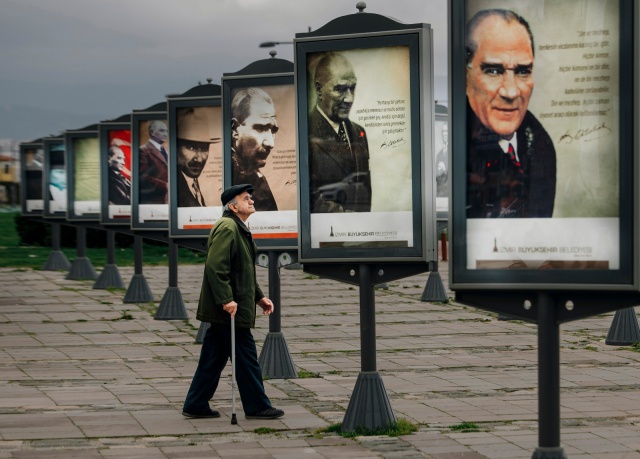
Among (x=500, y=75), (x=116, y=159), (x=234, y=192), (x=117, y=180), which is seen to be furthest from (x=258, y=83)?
(x=116, y=159)

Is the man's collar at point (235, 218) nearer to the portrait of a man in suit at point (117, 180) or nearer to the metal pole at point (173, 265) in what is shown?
the metal pole at point (173, 265)

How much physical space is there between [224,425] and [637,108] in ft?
14.6

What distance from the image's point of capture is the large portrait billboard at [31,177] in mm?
34656

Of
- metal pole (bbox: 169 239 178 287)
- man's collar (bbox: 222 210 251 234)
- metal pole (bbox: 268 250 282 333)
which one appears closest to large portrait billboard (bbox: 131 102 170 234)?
metal pole (bbox: 169 239 178 287)

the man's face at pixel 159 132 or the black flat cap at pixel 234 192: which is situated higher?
the man's face at pixel 159 132

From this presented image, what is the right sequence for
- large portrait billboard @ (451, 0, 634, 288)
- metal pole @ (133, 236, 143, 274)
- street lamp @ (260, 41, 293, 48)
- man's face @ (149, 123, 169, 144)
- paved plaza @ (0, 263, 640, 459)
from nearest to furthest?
large portrait billboard @ (451, 0, 634, 288) → paved plaza @ (0, 263, 640, 459) → man's face @ (149, 123, 169, 144) → metal pole @ (133, 236, 143, 274) → street lamp @ (260, 41, 293, 48)

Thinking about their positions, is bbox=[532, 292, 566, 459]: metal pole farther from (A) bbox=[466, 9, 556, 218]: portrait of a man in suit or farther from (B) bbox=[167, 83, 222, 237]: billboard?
(B) bbox=[167, 83, 222, 237]: billboard

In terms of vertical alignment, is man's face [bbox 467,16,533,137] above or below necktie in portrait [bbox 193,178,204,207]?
above

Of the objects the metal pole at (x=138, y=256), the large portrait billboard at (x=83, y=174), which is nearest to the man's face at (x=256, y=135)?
the metal pole at (x=138, y=256)

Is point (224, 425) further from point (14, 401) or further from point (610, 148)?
point (610, 148)

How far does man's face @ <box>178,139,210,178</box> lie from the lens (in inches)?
656

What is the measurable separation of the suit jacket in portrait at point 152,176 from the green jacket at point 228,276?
9418mm

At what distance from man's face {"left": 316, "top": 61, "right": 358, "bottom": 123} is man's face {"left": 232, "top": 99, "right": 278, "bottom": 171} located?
3238 millimetres

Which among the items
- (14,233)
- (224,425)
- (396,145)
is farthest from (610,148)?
(14,233)
